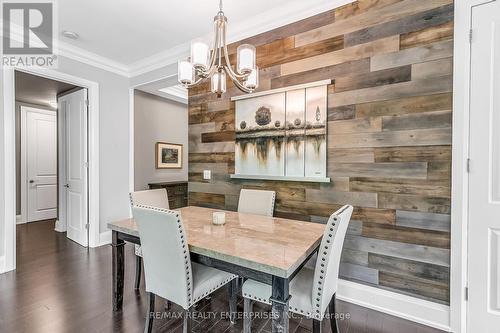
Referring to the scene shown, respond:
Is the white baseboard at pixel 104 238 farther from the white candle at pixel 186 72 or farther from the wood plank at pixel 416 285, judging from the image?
the wood plank at pixel 416 285

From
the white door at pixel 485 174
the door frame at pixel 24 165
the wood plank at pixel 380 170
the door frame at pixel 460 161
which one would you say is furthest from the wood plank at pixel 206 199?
the door frame at pixel 24 165

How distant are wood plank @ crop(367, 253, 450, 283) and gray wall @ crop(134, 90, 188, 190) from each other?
3.88 metres

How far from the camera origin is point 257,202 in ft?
8.47

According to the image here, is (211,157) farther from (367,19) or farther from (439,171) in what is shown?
(439,171)

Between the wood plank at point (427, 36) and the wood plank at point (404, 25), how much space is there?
0.09 ft

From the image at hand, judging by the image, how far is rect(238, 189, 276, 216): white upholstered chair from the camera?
2504mm

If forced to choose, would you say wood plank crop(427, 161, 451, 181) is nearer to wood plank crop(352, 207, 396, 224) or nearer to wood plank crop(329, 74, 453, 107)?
wood plank crop(352, 207, 396, 224)

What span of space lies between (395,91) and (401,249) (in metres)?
1.30

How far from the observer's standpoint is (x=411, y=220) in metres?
2.01

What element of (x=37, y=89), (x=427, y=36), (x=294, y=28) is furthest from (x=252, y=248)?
(x=37, y=89)

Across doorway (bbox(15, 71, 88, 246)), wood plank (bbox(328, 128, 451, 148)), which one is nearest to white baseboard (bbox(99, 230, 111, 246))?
doorway (bbox(15, 71, 88, 246))

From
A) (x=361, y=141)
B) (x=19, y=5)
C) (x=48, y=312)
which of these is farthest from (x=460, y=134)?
(x=19, y=5)

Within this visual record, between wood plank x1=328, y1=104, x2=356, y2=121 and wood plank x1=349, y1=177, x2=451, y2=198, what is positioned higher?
wood plank x1=328, y1=104, x2=356, y2=121

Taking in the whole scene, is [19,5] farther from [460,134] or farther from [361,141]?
[460,134]
